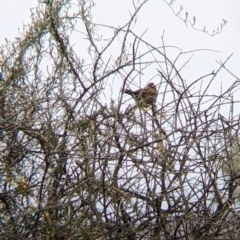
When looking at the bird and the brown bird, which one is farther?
the brown bird

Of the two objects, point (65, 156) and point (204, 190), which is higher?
point (65, 156)

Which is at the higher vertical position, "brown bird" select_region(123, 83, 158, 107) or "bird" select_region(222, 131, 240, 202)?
"brown bird" select_region(123, 83, 158, 107)

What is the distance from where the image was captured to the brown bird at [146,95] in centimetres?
406

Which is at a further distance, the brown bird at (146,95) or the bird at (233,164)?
the brown bird at (146,95)

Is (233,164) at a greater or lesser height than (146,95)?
lesser

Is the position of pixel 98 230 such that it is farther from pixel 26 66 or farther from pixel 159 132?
pixel 26 66

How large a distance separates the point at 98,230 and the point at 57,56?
153cm

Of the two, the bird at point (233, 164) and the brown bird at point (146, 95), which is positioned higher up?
the brown bird at point (146, 95)

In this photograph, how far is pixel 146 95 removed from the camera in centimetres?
414

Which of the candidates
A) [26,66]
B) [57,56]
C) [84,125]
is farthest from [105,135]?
[26,66]

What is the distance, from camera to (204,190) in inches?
152

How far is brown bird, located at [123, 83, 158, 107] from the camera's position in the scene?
406cm

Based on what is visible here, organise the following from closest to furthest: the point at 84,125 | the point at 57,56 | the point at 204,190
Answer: the point at 204,190 < the point at 84,125 < the point at 57,56

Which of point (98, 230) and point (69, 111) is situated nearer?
point (98, 230)
